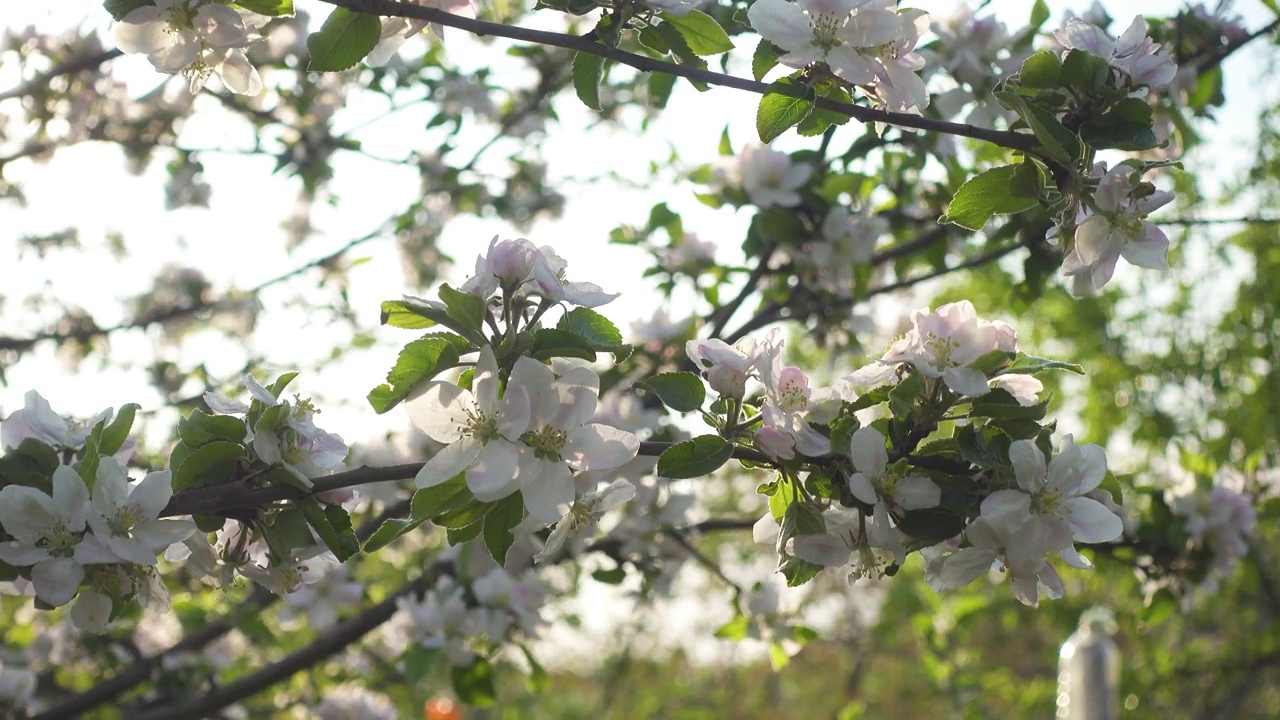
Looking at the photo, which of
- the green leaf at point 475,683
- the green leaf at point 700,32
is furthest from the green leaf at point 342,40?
the green leaf at point 475,683

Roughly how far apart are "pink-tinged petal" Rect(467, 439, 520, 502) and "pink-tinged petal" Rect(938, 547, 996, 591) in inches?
17.3

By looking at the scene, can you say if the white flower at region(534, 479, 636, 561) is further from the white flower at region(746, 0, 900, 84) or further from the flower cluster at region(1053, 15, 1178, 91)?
the flower cluster at region(1053, 15, 1178, 91)

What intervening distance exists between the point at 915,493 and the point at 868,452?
62 mm

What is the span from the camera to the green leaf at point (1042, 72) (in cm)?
112

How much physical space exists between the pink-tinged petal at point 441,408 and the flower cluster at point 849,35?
0.51 meters

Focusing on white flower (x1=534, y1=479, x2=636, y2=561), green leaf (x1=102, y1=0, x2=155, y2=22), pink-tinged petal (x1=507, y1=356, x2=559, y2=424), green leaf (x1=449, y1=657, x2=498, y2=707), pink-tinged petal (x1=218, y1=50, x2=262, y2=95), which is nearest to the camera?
pink-tinged petal (x1=507, y1=356, x2=559, y2=424)

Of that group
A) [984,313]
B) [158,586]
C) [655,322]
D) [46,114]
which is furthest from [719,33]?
[984,313]

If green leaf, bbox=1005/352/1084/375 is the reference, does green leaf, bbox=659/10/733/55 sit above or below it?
above

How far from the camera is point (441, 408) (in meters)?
1.00

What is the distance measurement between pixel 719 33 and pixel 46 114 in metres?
2.31

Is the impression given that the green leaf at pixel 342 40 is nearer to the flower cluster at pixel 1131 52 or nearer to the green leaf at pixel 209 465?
the green leaf at pixel 209 465

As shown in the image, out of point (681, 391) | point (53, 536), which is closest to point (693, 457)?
point (681, 391)

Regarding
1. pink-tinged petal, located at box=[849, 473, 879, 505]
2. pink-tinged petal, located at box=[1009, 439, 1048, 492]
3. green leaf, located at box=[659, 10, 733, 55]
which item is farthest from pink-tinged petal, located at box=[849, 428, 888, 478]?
green leaf, located at box=[659, 10, 733, 55]

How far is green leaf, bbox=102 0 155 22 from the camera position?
117 cm
